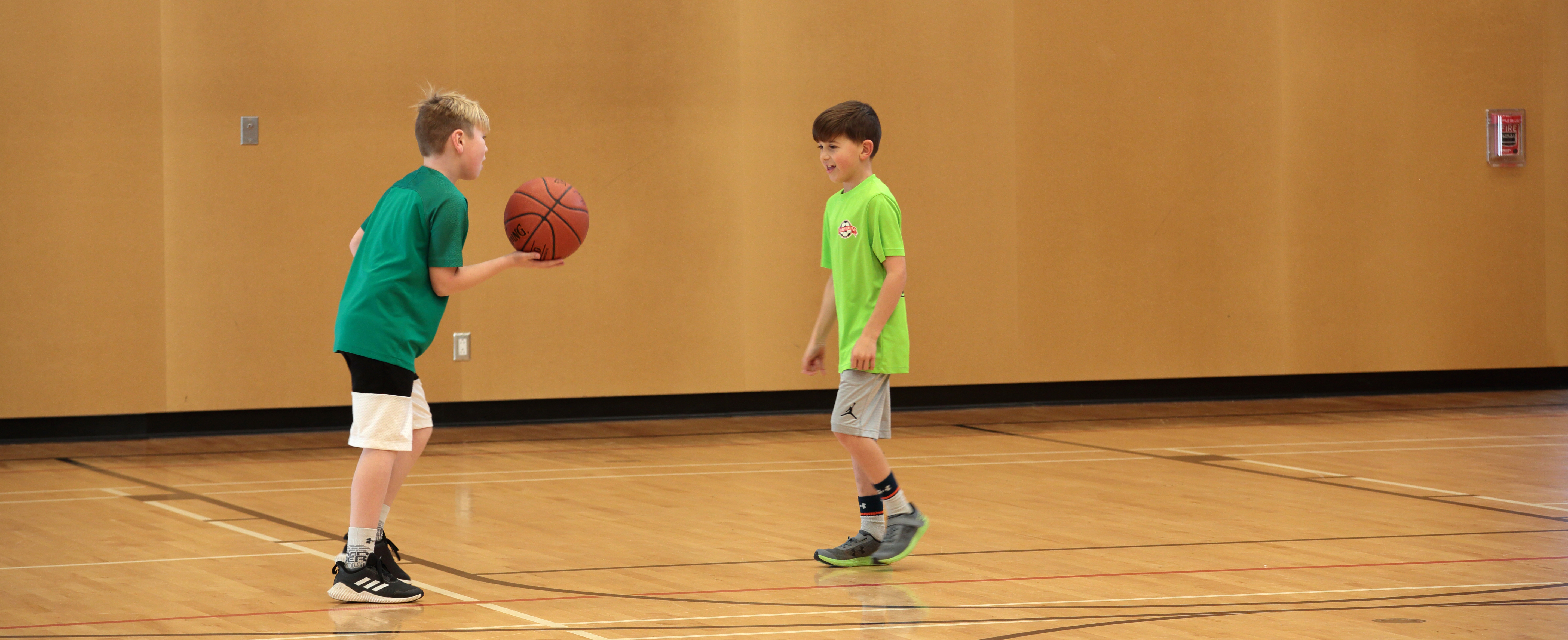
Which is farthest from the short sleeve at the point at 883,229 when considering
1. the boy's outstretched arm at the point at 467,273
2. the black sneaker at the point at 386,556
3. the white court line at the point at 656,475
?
the white court line at the point at 656,475

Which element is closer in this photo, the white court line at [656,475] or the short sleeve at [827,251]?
the short sleeve at [827,251]

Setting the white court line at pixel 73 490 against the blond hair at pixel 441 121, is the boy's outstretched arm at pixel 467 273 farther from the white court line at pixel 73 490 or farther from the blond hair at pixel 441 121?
the white court line at pixel 73 490

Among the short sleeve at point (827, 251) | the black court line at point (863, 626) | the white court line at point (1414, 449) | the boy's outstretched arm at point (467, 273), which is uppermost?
the short sleeve at point (827, 251)

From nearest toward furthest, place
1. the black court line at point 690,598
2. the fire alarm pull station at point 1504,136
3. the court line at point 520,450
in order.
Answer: the black court line at point 690,598 < the court line at point 520,450 < the fire alarm pull station at point 1504,136

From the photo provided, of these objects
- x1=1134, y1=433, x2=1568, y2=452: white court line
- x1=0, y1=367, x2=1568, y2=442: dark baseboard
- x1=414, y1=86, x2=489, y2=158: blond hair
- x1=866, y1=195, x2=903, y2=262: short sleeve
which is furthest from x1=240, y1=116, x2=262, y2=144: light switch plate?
x1=866, y1=195, x2=903, y2=262: short sleeve

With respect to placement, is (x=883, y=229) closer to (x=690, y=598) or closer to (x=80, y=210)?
(x=690, y=598)

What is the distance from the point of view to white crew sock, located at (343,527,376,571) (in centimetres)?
379

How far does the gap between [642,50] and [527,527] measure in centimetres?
Result: 386

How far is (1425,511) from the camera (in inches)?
202

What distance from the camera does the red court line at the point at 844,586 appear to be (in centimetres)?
358

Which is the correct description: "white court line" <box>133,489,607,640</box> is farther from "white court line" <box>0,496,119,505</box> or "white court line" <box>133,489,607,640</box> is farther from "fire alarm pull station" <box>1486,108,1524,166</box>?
"fire alarm pull station" <box>1486,108,1524,166</box>

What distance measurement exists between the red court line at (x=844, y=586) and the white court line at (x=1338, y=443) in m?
2.67

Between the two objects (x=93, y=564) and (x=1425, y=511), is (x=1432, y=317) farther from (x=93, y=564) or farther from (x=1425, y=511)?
(x=93, y=564)

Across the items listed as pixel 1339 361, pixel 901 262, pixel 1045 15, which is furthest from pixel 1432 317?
pixel 901 262
